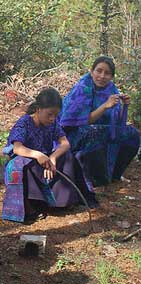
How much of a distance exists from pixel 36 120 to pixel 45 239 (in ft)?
3.47

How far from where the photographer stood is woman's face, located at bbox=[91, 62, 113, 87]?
4855 millimetres

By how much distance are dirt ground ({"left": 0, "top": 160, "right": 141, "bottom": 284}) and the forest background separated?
3.68 meters

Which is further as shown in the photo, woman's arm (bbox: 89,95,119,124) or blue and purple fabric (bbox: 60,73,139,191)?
blue and purple fabric (bbox: 60,73,139,191)

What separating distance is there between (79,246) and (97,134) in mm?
1481

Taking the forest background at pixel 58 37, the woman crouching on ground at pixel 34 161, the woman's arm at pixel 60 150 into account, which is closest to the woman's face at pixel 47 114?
the woman crouching on ground at pixel 34 161

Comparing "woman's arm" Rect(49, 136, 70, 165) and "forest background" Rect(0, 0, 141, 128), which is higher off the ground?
"forest background" Rect(0, 0, 141, 128)

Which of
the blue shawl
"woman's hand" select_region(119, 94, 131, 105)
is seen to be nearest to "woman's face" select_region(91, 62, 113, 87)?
the blue shawl

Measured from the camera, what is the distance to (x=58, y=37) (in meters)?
9.81

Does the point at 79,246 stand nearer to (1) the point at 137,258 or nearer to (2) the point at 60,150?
(1) the point at 137,258

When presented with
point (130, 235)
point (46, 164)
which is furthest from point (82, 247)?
point (46, 164)

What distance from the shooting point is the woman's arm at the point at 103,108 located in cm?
475

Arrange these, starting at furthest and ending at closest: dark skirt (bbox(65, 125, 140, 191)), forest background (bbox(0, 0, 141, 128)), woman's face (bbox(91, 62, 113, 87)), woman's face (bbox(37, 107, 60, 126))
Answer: forest background (bbox(0, 0, 141, 128))
dark skirt (bbox(65, 125, 140, 191))
woman's face (bbox(91, 62, 113, 87))
woman's face (bbox(37, 107, 60, 126))

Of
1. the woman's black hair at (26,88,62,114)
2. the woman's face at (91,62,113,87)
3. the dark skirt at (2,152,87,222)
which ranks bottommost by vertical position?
the dark skirt at (2,152,87,222)

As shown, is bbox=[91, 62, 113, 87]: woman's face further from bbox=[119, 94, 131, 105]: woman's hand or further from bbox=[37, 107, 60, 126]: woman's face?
bbox=[37, 107, 60, 126]: woman's face
